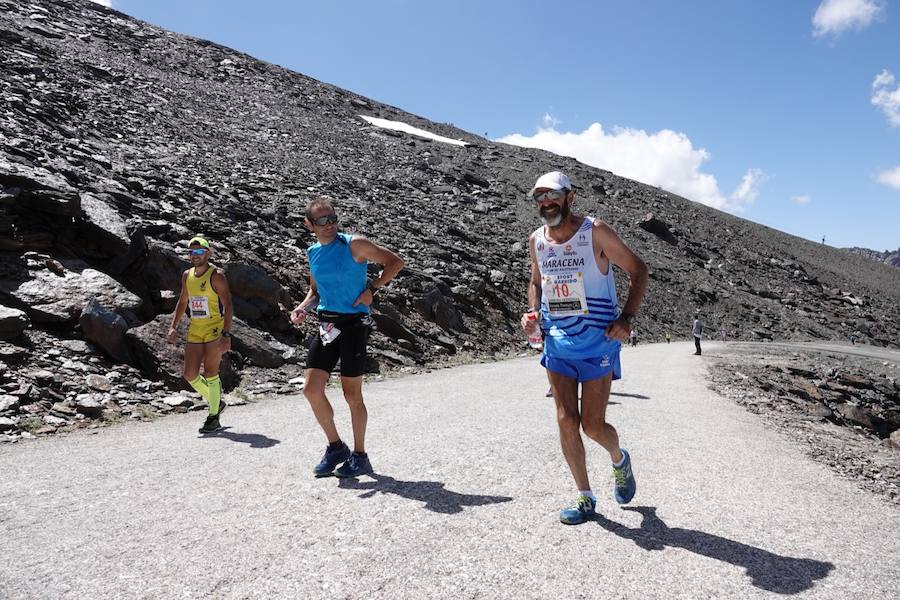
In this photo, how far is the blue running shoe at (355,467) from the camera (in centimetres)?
458

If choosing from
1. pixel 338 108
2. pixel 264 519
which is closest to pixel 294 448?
pixel 264 519

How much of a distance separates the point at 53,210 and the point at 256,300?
376cm

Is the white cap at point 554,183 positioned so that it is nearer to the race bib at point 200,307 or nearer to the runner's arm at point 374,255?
the runner's arm at point 374,255

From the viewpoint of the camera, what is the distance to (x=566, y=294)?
3.62 metres

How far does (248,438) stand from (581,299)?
430cm

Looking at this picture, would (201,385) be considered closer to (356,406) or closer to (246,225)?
(356,406)

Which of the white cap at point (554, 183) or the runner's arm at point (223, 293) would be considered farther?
the runner's arm at point (223, 293)

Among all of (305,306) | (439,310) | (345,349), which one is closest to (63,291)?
(305,306)

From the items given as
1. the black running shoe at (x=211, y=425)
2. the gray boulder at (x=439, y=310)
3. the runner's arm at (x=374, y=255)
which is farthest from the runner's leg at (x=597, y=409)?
the gray boulder at (x=439, y=310)

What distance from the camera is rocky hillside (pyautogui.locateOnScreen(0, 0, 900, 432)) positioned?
8.38 m

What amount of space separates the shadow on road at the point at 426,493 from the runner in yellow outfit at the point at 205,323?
2981mm

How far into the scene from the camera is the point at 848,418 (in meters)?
12.7

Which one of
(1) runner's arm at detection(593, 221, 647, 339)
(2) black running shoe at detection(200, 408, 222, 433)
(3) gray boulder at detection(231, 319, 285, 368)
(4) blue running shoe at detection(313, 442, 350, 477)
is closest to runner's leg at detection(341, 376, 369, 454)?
(4) blue running shoe at detection(313, 442, 350, 477)

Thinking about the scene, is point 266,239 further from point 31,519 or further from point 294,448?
point 31,519
